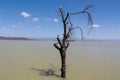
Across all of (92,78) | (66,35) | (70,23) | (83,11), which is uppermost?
(83,11)

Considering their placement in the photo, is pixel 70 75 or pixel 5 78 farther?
pixel 70 75

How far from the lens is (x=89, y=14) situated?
10.3 metres

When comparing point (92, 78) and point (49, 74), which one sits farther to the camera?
point (49, 74)

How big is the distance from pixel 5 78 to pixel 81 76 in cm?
386

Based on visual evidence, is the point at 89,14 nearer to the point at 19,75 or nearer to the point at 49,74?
the point at 49,74

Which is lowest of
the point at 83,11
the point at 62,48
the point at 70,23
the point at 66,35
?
the point at 62,48

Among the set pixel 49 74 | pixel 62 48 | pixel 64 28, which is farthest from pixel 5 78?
pixel 64 28

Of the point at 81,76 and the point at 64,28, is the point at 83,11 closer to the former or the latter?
the point at 64,28

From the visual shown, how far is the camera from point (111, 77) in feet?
33.2

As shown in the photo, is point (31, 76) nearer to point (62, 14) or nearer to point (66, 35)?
point (66, 35)

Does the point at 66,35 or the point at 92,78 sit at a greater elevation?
the point at 66,35

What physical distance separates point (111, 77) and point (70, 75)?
2.13 metres

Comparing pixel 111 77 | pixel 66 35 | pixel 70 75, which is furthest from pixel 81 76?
pixel 66 35

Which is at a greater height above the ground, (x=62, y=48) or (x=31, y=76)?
(x=62, y=48)
